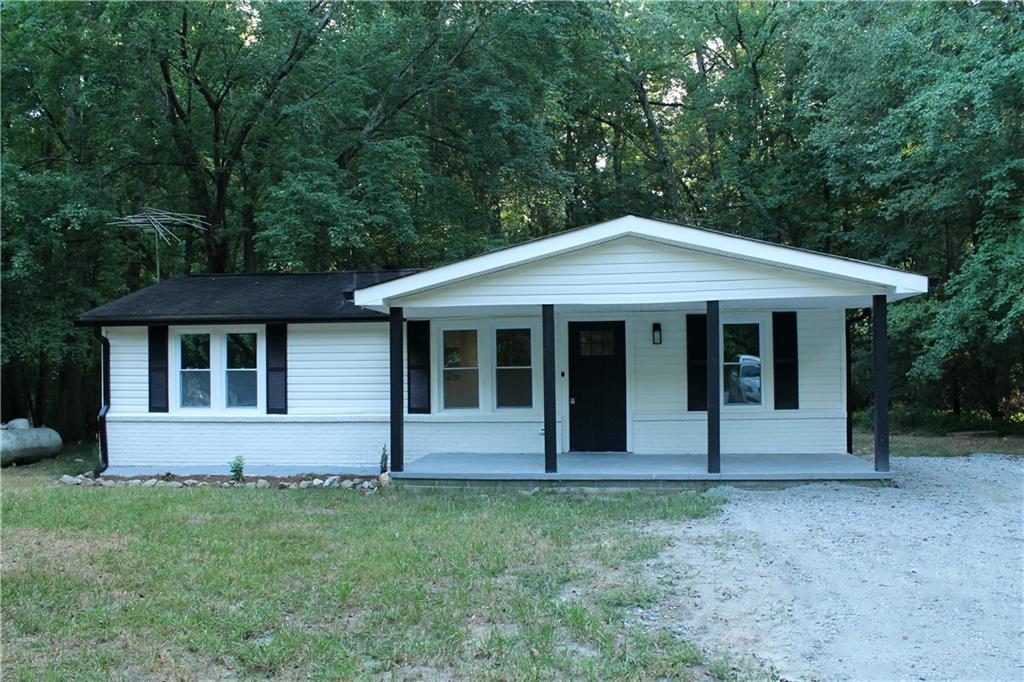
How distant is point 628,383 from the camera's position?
34.1 feet

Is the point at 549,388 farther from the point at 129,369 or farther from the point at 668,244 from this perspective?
the point at 129,369

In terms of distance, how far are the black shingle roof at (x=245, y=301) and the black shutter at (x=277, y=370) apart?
0.88ft

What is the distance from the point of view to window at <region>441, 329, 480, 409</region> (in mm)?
10719

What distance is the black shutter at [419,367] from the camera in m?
10.7

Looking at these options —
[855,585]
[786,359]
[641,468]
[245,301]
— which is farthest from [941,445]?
[245,301]

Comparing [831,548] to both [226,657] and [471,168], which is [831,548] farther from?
[471,168]

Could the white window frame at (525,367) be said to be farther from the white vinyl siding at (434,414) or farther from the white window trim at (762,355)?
the white window trim at (762,355)

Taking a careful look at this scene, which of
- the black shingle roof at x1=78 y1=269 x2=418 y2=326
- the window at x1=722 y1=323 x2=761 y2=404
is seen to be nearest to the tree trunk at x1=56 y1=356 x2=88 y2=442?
the black shingle roof at x1=78 y1=269 x2=418 y2=326

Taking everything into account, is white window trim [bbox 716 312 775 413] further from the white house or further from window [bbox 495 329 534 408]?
window [bbox 495 329 534 408]

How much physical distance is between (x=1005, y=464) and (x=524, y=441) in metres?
7.17

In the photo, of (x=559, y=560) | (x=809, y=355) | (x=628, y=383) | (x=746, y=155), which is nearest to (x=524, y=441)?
(x=628, y=383)

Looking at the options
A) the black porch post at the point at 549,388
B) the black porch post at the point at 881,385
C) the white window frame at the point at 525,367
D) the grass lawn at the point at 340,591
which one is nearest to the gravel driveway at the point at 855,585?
the grass lawn at the point at 340,591

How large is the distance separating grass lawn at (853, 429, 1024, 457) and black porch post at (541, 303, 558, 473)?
669 cm

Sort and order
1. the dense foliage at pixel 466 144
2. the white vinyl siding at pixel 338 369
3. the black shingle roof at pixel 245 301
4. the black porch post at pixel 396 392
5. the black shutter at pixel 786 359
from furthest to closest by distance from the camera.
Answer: the dense foliage at pixel 466 144
the white vinyl siding at pixel 338 369
the black shingle roof at pixel 245 301
the black shutter at pixel 786 359
the black porch post at pixel 396 392
